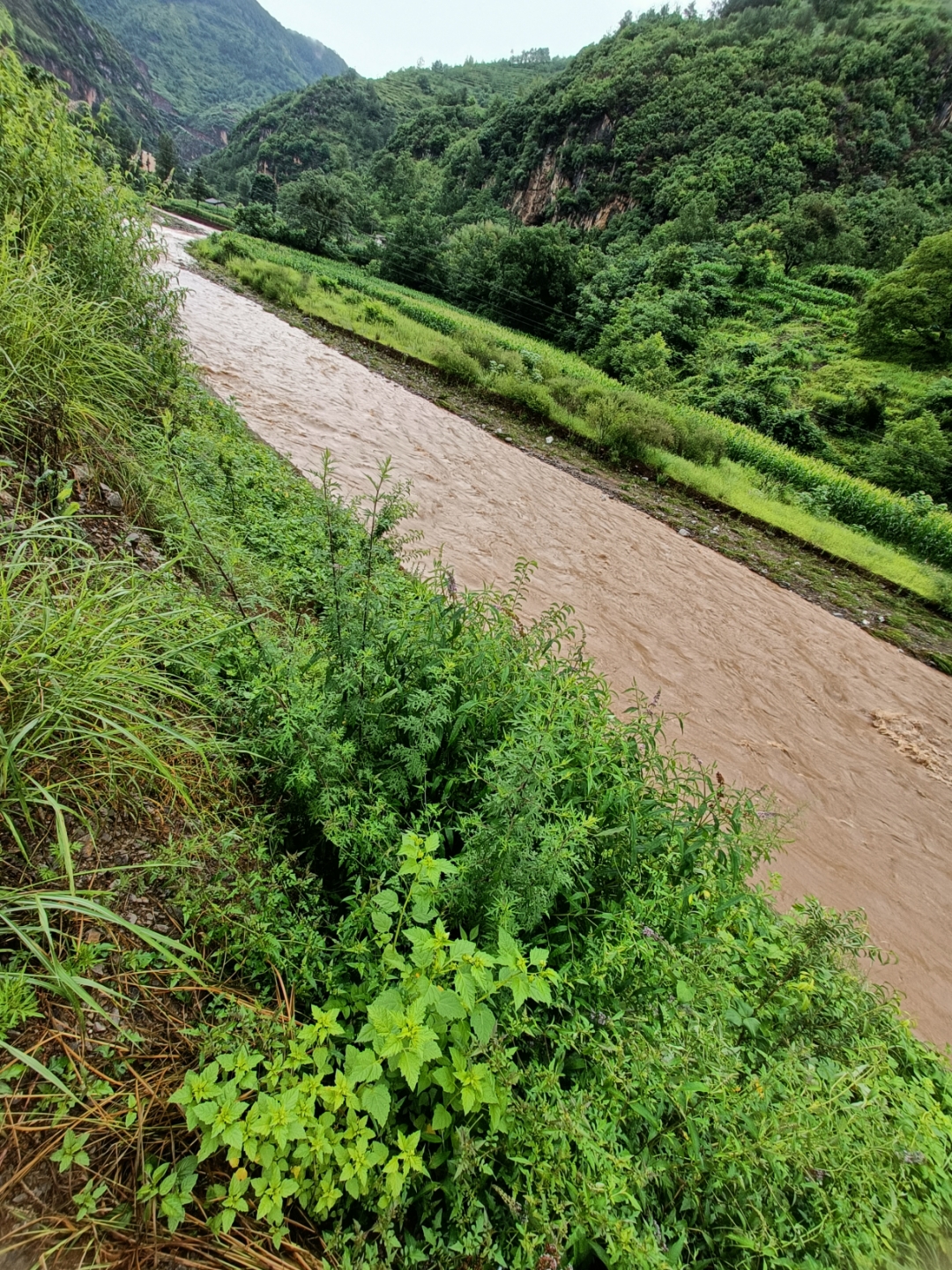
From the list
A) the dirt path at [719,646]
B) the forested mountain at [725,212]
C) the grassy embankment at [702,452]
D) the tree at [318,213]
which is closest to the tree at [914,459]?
the forested mountain at [725,212]

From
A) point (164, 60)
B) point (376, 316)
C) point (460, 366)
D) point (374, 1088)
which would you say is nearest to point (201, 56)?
point (164, 60)

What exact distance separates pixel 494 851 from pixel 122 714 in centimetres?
137

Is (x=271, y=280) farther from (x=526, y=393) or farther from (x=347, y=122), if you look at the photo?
(x=347, y=122)

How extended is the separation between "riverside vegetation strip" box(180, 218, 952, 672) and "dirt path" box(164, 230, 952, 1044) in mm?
998

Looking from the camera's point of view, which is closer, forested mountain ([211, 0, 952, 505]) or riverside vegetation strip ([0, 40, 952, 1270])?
riverside vegetation strip ([0, 40, 952, 1270])

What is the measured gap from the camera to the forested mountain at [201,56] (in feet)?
420

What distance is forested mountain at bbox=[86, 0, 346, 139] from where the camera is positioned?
128125 mm

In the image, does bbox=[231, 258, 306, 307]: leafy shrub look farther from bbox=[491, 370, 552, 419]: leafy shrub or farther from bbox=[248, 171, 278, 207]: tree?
bbox=[248, 171, 278, 207]: tree

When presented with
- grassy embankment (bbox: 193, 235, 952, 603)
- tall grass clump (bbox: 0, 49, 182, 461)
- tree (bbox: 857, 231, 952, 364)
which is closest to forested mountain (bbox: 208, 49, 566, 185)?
tree (bbox: 857, 231, 952, 364)

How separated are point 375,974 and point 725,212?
5758 centimetres

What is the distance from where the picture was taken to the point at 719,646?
6883mm

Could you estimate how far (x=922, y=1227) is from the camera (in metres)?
1.72

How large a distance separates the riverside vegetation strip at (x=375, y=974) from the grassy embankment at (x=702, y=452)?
11.7 meters

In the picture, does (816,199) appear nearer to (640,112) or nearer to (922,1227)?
(640,112)
